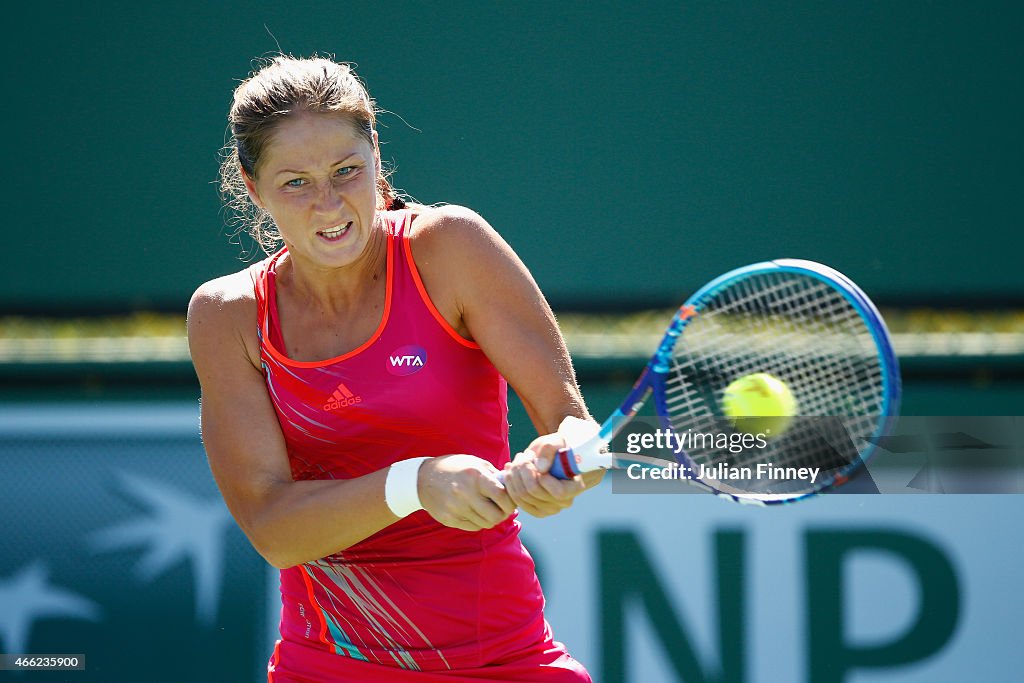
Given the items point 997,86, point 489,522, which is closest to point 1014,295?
point 997,86

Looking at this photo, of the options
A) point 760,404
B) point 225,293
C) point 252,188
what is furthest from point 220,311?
point 760,404

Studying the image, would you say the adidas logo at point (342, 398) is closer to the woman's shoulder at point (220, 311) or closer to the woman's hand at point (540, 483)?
the woman's shoulder at point (220, 311)

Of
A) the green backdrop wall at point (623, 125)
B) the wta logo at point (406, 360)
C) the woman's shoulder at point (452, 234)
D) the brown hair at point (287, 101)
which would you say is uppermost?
the green backdrop wall at point (623, 125)

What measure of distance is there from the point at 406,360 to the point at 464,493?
0.29 meters

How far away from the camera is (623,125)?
3633mm

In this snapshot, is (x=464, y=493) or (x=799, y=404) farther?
(x=799, y=404)

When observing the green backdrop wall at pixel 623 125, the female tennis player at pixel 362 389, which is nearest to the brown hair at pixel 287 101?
the female tennis player at pixel 362 389

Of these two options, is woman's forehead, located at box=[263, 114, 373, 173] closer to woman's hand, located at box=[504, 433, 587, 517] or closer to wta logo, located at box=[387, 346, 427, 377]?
wta logo, located at box=[387, 346, 427, 377]

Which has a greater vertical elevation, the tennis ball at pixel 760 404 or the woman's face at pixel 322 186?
the woman's face at pixel 322 186

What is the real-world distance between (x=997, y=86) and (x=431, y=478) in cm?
236

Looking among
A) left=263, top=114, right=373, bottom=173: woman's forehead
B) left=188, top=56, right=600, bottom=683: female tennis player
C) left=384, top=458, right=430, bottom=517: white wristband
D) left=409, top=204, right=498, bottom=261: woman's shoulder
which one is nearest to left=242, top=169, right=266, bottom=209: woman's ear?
left=188, top=56, right=600, bottom=683: female tennis player

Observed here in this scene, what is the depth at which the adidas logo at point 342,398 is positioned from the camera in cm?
213

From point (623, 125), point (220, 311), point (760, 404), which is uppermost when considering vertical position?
point (623, 125)

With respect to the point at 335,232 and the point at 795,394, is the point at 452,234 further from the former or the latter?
the point at 795,394
